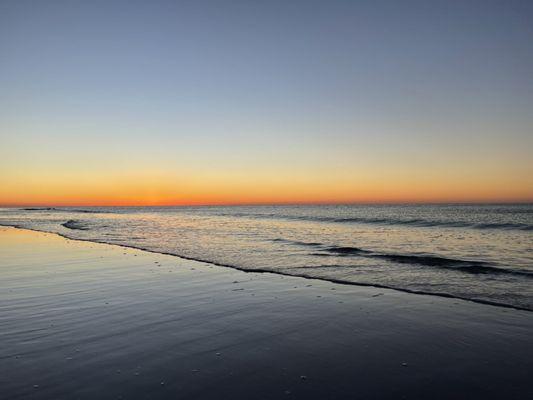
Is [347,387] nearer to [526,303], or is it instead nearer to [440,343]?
[440,343]

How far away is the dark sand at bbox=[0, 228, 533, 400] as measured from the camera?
4.18 m

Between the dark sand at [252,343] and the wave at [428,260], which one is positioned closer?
the dark sand at [252,343]

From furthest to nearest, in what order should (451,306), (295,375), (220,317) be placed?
(451,306) → (220,317) → (295,375)

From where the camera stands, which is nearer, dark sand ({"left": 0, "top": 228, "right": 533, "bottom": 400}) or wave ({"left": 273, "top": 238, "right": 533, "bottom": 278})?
dark sand ({"left": 0, "top": 228, "right": 533, "bottom": 400})

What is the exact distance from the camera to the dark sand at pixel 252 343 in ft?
13.7

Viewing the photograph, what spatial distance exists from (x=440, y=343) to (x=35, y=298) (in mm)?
8444

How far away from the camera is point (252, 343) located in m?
5.63

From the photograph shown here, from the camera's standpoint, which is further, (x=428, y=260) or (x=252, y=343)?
(x=428, y=260)

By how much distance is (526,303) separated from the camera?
8.05 meters

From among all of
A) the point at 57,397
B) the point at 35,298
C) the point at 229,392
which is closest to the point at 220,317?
the point at 229,392

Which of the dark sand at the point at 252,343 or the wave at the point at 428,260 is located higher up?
→ the dark sand at the point at 252,343

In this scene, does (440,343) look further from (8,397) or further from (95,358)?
(8,397)

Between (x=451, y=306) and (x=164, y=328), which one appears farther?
(x=451, y=306)

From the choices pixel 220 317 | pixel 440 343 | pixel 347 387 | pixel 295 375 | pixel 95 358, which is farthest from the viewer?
pixel 220 317
